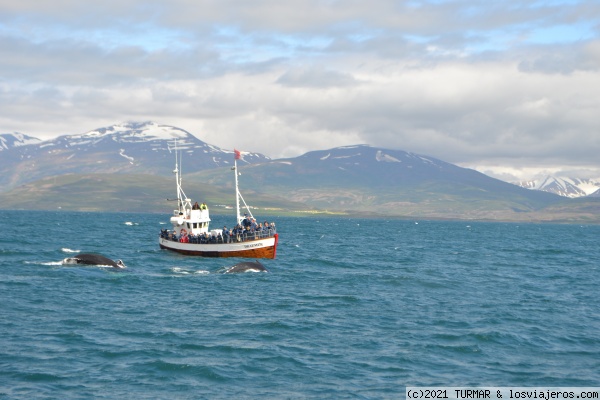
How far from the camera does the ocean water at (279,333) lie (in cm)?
3444

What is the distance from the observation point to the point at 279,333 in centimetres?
4538

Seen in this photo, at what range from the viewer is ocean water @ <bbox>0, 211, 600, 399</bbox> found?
34438 millimetres

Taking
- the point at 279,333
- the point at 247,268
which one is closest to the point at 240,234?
the point at 247,268

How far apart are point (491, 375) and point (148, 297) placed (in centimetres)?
2920

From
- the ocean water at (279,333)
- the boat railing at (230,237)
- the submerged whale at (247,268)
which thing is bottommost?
the ocean water at (279,333)

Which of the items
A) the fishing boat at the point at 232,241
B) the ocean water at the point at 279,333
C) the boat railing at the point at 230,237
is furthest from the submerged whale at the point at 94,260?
the boat railing at the point at 230,237

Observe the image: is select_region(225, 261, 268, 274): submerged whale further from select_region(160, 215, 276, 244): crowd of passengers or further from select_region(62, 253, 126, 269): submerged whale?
select_region(160, 215, 276, 244): crowd of passengers

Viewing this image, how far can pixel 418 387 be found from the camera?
34.2 metres

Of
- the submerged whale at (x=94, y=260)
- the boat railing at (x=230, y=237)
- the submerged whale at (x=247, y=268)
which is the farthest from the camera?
the boat railing at (x=230, y=237)

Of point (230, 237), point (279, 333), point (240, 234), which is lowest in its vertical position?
point (279, 333)

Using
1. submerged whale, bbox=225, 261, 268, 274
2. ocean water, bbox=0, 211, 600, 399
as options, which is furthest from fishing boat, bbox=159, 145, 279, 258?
ocean water, bbox=0, 211, 600, 399

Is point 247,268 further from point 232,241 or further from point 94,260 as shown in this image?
point 232,241

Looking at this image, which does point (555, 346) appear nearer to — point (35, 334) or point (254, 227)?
point (35, 334)

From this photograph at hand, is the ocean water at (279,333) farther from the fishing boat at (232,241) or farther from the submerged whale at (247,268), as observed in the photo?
the fishing boat at (232,241)
